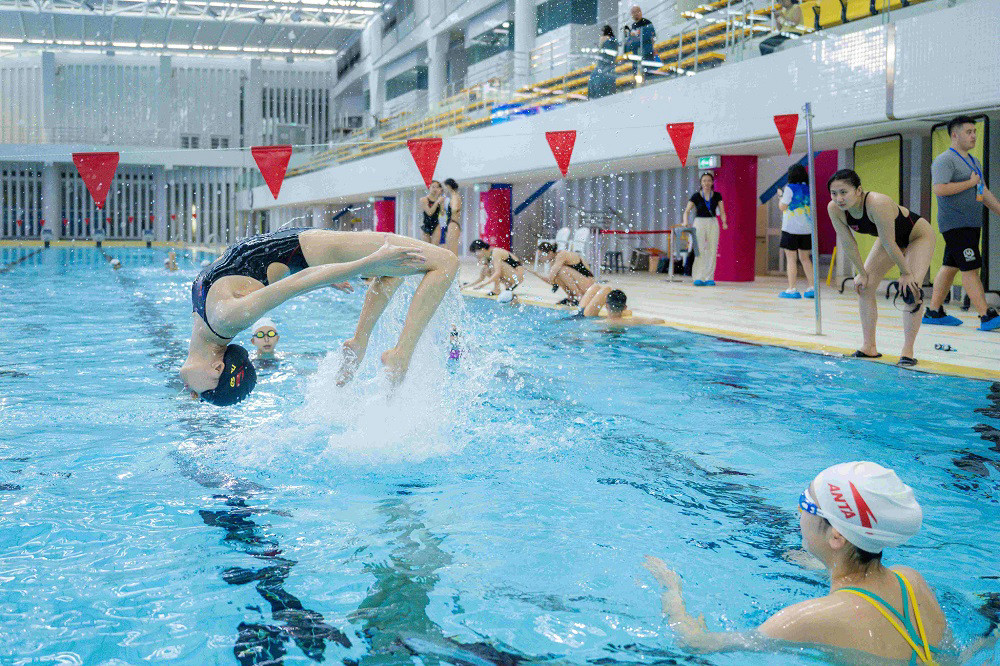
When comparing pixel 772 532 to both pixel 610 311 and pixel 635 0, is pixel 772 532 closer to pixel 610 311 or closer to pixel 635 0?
pixel 610 311

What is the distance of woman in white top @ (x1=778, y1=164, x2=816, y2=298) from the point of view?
10680mm

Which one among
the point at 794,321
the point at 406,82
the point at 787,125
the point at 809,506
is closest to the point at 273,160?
the point at 787,125

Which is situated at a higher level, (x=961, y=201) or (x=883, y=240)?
(x=961, y=201)

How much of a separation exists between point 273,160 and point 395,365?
9.35 meters

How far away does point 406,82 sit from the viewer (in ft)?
104

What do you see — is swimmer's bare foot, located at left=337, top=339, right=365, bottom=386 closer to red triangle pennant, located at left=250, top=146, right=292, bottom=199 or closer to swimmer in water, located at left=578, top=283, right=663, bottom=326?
swimmer in water, located at left=578, top=283, right=663, bottom=326

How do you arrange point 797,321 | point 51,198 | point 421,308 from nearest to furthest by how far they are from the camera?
point 421,308
point 797,321
point 51,198

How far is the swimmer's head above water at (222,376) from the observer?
12.2 feet

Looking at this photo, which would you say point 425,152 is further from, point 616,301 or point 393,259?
point 393,259

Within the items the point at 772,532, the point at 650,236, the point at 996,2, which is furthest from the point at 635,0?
the point at 772,532

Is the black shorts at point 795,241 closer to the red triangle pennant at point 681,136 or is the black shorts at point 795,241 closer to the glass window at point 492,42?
the red triangle pennant at point 681,136

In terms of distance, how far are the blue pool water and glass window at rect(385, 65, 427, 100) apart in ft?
83.9

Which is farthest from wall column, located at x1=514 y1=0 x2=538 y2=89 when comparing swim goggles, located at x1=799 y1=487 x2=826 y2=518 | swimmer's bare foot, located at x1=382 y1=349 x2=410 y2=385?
swim goggles, located at x1=799 y1=487 x2=826 y2=518

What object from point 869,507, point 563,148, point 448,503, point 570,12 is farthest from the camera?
point 570,12
